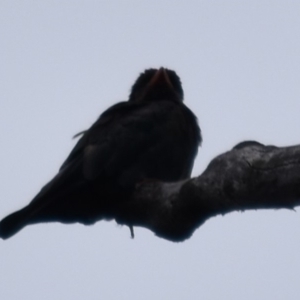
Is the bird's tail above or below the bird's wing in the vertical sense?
below

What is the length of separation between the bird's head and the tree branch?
270 cm

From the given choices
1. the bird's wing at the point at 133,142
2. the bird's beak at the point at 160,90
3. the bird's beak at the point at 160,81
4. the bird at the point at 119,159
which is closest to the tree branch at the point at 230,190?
the bird at the point at 119,159

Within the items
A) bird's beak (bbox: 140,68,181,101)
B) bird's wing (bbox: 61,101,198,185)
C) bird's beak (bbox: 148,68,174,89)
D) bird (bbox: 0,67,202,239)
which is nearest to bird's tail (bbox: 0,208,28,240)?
bird (bbox: 0,67,202,239)

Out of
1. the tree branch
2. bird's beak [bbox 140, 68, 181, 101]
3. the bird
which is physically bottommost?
the tree branch

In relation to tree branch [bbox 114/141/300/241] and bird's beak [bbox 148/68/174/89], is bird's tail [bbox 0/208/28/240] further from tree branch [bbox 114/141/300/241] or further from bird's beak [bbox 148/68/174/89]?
bird's beak [bbox 148/68/174/89]

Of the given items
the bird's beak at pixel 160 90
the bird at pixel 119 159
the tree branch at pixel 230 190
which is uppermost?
the bird's beak at pixel 160 90

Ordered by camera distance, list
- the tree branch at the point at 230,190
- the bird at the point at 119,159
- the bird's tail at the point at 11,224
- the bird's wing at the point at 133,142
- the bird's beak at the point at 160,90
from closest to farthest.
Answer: the tree branch at the point at 230,190 < the bird's tail at the point at 11,224 < the bird at the point at 119,159 < the bird's wing at the point at 133,142 < the bird's beak at the point at 160,90

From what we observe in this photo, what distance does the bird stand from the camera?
14.3 feet

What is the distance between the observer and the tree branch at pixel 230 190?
272 cm

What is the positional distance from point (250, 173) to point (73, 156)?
98.1 inches

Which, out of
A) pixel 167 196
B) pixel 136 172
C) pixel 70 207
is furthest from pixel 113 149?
pixel 167 196

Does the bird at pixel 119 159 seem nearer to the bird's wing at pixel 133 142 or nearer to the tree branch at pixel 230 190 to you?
the bird's wing at pixel 133 142

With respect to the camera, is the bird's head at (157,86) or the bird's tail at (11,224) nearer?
the bird's tail at (11,224)

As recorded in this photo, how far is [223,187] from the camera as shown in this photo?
299cm
